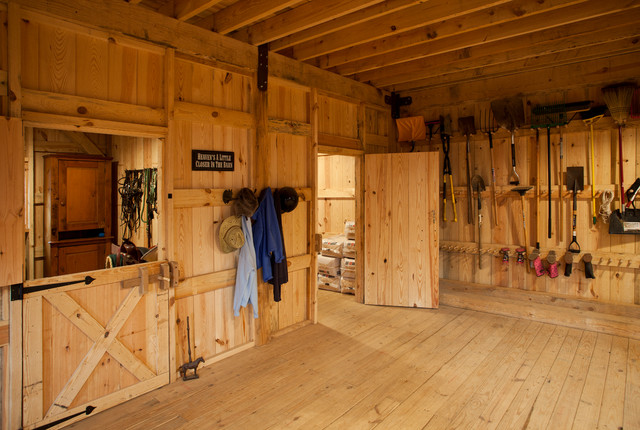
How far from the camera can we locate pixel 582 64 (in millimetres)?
4496

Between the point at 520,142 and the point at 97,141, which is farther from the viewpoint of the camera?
the point at 97,141

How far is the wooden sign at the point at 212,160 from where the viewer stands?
334 cm

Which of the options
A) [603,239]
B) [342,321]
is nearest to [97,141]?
[342,321]

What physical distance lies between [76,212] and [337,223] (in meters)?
3.77

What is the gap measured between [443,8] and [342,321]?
325 centimetres

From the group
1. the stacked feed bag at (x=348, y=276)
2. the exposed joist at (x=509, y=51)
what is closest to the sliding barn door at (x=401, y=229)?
the stacked feed bag at (x=348, y=276)

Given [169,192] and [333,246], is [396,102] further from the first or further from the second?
[169,192]

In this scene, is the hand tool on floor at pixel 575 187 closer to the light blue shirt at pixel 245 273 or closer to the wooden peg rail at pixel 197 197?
the light blue shirt at pixel 245 273

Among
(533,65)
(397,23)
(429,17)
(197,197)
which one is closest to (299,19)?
(397,23)

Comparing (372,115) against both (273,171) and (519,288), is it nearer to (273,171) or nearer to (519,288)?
(273,171)

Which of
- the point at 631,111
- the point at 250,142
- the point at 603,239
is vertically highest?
the point at 631,111

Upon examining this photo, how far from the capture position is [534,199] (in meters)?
4.85

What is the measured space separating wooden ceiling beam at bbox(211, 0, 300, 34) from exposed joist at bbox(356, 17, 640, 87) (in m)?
2.18

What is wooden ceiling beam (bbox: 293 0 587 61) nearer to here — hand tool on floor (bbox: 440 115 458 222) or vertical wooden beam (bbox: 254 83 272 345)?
vertical wooden beam (bbox: 254 83 272 345)
